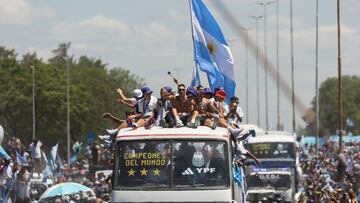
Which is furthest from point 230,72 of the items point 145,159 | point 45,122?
point 45,122

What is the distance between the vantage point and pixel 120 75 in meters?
127

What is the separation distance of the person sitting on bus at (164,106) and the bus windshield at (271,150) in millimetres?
23364

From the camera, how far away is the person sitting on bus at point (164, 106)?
64.5ft

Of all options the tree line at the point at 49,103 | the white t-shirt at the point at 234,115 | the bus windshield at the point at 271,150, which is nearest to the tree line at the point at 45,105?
the tree line at the point at 49,103

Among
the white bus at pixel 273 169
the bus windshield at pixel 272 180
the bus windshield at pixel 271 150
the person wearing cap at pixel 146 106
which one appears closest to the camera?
the person wearing cap at pixel 146 106

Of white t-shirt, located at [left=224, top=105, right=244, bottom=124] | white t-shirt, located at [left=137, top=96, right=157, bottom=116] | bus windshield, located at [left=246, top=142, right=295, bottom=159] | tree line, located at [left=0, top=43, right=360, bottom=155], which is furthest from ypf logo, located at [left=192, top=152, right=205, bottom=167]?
tree line, located at [left=0, top=43, right=360, bottom=155]

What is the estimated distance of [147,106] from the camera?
816 inches

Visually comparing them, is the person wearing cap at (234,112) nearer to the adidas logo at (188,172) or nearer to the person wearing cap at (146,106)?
the person wearing cap at (146,106)

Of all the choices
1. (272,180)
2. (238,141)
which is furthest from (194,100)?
(272,180)

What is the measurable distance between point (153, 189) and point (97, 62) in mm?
112601

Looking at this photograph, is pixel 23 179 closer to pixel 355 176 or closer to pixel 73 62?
pixel 355 176

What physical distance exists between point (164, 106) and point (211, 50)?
9069mm

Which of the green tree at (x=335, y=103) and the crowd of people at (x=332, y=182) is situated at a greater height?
the green tree at (x=335, y=103)

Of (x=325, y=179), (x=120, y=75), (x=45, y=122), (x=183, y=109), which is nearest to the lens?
Result: (x=183, y=109)
